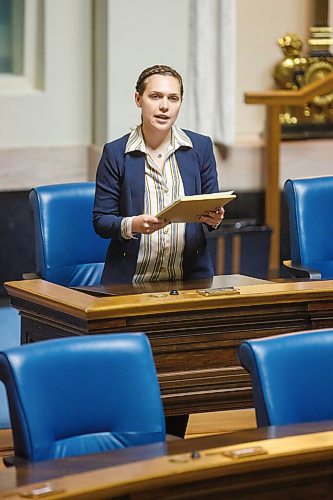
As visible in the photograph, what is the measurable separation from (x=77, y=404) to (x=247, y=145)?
19.1ft

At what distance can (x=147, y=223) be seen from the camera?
455 cm

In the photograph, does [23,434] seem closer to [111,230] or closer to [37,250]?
[111,230]

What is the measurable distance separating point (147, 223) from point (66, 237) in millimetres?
918

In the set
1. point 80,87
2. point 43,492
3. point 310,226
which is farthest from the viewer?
point 80,87

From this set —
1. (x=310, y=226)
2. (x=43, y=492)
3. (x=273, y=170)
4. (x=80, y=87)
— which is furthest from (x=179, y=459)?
(x=273, y=170)

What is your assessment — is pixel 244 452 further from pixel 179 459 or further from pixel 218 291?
pixel 218 291

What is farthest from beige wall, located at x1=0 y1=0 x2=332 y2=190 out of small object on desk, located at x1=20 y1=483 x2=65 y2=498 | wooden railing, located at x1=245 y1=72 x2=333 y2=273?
small object on desk, located at x1=20 y1=483 x2=65 y2=498

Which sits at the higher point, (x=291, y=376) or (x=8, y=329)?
(x=291, y=376)

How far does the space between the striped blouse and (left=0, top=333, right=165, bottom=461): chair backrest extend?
1484 mm

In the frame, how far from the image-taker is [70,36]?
27.0 ft

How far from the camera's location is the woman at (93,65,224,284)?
473 cm

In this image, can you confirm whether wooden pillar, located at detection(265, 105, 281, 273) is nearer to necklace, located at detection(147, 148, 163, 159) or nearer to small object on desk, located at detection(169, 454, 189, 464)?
necklace, located at detection(147, 148, 163, 159)

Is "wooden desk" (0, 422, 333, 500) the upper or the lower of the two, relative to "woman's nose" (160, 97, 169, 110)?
lower

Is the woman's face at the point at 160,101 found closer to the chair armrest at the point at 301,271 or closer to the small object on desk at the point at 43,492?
the chair armrest at the point at 301,271
